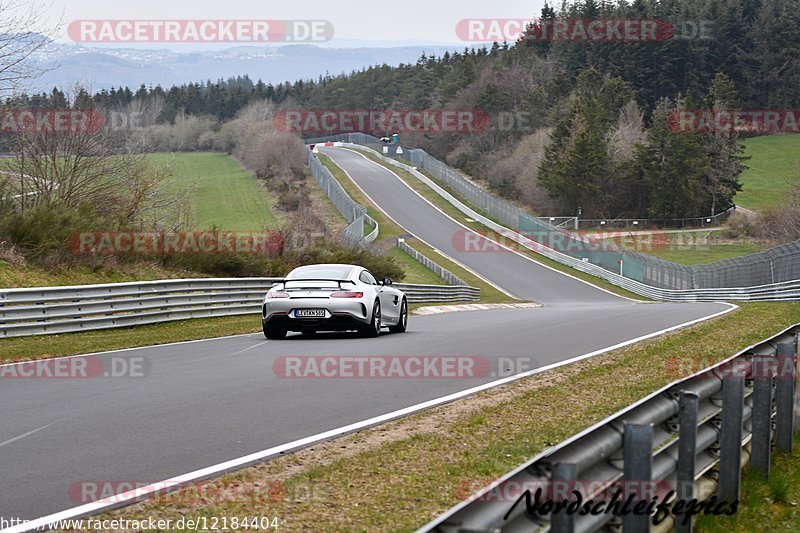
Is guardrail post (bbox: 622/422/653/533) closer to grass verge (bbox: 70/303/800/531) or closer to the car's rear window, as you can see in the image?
grass verge (bbox: 70/303/800/531)

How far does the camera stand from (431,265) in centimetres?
6197

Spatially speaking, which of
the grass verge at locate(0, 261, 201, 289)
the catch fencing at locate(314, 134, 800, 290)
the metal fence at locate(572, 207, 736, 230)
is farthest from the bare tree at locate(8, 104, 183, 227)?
the metal fence at locate(572, 207, 736, 230)

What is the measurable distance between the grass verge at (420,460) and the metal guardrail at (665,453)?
0.82 metres

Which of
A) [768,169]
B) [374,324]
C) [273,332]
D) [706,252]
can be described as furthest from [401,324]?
[768,169]

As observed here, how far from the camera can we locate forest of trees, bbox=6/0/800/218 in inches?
3829

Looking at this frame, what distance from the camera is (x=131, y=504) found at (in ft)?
21.3

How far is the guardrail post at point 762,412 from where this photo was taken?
830cm

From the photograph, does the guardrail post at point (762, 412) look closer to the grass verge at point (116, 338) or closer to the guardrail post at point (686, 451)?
the guardrail post at point (686, 451)

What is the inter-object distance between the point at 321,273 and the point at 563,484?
15.4 m

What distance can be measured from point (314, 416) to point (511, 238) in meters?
68.0

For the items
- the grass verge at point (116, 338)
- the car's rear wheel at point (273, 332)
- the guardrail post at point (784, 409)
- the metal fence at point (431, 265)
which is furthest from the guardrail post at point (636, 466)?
the metal fence at point (431, 265)

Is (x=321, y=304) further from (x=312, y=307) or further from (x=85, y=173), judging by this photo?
(x=85, y=173)

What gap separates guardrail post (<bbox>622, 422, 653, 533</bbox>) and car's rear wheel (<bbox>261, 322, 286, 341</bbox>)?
1424 centimetres

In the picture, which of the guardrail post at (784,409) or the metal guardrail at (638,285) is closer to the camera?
the guardrail post at (784,409)
